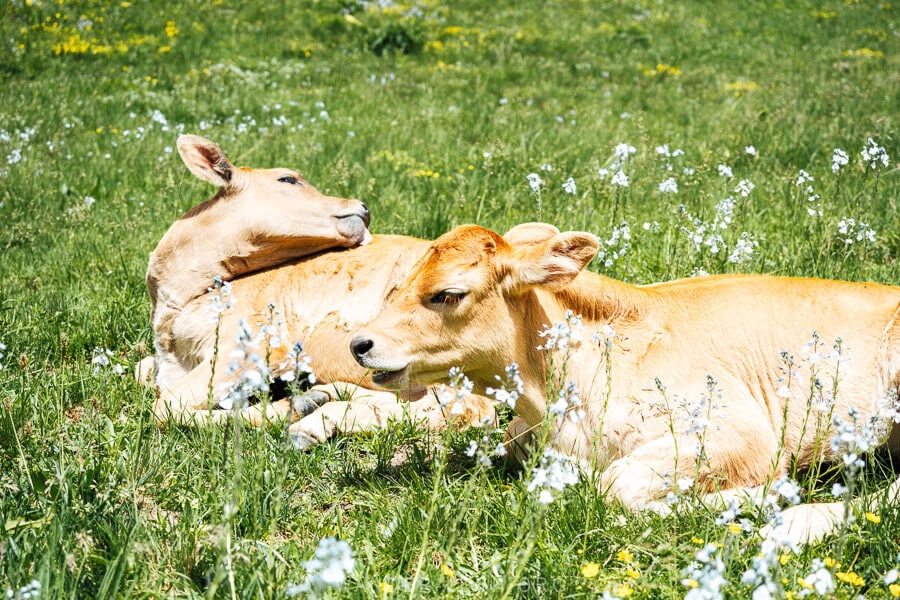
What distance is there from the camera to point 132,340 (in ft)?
20.4

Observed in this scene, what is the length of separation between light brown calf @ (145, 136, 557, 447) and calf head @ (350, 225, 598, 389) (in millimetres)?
726

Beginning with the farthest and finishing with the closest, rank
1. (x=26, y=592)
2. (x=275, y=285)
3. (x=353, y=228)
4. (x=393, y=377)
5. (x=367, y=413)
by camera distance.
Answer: (x=353, y=228), (x=275, y=285), (x=367, y=413), (x=393, y=377), (x=26, y=592)

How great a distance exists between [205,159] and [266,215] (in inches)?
25.5

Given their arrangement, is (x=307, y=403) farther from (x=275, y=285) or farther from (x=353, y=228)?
(x=353, y=228)

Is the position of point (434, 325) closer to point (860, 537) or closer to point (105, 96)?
point (860, 537)

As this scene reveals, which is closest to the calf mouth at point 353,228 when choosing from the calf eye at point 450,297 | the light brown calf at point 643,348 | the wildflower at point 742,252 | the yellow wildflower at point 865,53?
the light brown calf at point 643,348

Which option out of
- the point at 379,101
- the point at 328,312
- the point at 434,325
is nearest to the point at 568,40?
the point at 379,101

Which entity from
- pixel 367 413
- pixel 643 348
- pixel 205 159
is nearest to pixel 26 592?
pixel 367 413

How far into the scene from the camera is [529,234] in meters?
4.93

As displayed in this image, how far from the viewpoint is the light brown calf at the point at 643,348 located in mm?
4152

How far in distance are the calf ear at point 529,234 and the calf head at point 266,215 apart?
5.08 ft

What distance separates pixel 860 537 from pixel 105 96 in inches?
454

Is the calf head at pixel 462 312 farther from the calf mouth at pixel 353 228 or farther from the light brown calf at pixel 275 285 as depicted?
the calf mouth at pixel 353 228

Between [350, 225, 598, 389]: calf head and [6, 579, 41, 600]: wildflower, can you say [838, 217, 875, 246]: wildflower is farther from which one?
[6, 579, 41, 600]: wildflower
